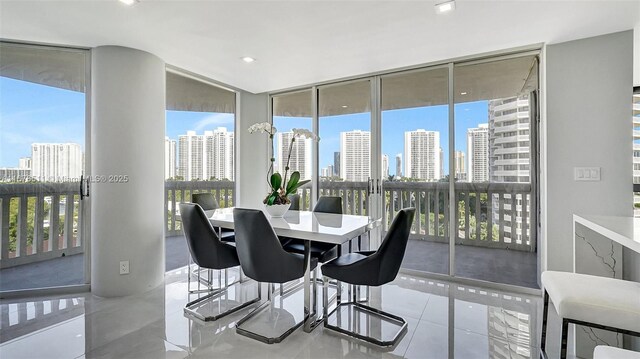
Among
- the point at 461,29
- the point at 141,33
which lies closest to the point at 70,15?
the point at 141,33

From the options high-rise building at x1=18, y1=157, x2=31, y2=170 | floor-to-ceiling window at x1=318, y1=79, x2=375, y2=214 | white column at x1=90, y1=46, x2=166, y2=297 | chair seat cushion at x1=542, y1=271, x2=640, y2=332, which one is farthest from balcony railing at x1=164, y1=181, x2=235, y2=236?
chair seat cushion at x1=542, y1=271, x2=640, y2=332

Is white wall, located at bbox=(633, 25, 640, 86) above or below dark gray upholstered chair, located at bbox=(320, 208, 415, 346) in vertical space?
above

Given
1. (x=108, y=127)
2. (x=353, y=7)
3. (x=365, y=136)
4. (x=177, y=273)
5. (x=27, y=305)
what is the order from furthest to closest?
1. (x=365, y=136)
2. (x=177, y=273)
3. (x=108, y=127)
4. (x=27, y=305)
5. (x=353, y=7)

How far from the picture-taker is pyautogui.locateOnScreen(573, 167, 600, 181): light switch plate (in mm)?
2422

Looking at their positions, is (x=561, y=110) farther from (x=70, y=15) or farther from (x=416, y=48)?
(x=70, y=15)

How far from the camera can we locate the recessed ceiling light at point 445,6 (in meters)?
2.00

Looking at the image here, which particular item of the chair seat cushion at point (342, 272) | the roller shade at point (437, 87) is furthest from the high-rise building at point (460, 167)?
the chair seat cushion at point (342, 272)

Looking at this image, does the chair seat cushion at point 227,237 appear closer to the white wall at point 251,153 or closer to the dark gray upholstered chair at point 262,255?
the white wall at point 251,153

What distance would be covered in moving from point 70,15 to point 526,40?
12.4ft

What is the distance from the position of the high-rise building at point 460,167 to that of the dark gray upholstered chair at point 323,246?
1.34 meters

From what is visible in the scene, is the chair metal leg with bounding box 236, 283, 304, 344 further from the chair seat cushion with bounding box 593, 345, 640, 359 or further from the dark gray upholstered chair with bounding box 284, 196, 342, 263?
the chair seat cushion with bounding box 593, 345, 640, 359

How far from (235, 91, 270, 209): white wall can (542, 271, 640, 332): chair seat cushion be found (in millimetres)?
3631

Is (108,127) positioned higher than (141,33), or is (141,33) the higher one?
(141,33)

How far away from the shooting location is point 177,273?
3318 mm
